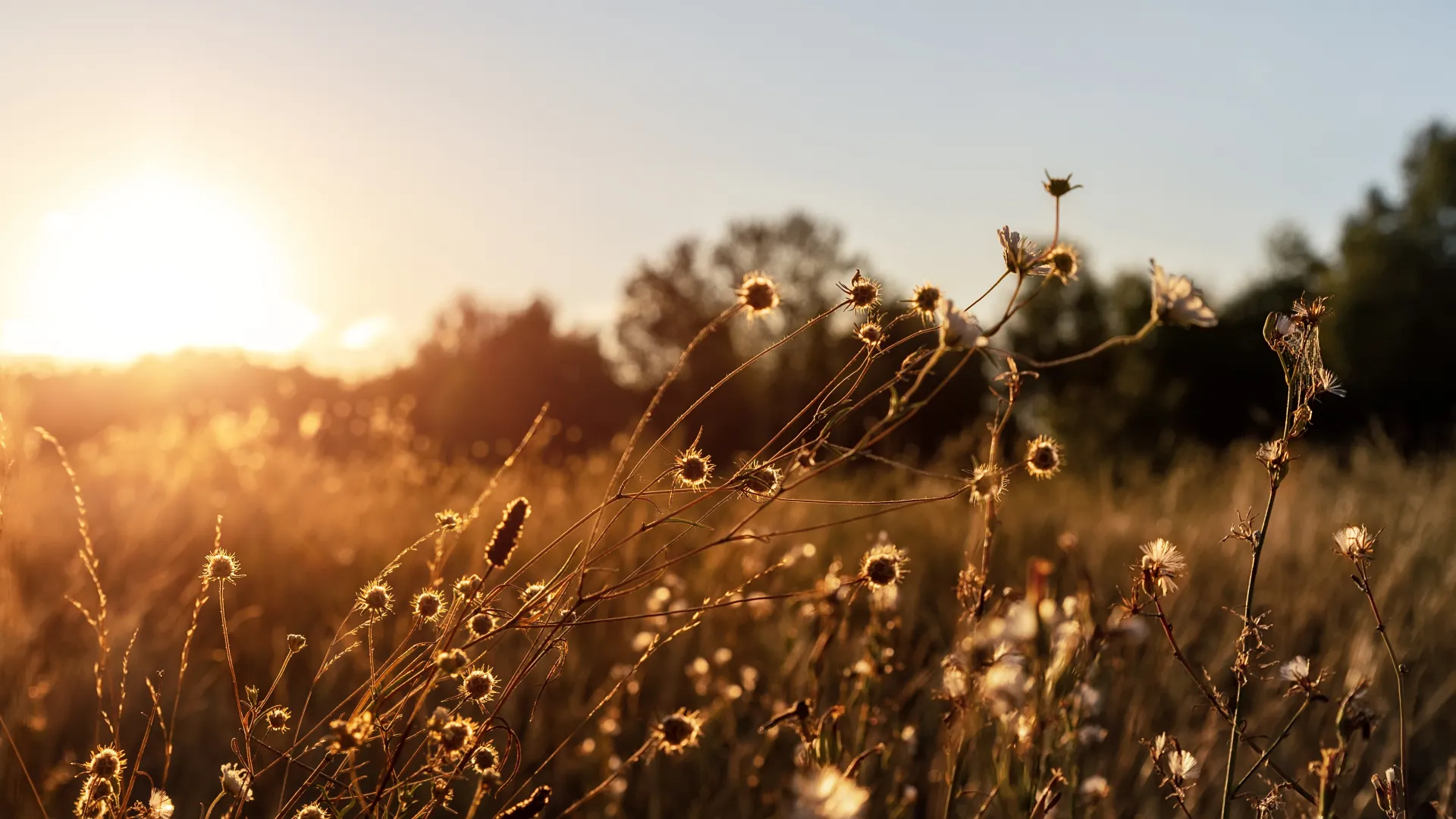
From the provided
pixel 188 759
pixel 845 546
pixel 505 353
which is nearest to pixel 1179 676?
pixel 845 546

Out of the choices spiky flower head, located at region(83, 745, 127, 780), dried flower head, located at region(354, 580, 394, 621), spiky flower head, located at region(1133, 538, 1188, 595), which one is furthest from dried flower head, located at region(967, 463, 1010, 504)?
spiky flower head, located at region(83, 745, 127, 780)

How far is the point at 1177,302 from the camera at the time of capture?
3.00 ft

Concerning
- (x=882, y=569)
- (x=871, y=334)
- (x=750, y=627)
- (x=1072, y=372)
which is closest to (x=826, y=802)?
(x=882, y=569)

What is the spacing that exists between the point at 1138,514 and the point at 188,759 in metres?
4.75

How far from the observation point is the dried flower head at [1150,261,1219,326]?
0.89 m

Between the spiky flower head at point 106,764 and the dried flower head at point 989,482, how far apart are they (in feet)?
2.86

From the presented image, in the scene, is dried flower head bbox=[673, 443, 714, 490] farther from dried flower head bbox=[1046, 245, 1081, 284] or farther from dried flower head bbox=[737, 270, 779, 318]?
dried flower head bbox=[1046, 245, 1081, 284]

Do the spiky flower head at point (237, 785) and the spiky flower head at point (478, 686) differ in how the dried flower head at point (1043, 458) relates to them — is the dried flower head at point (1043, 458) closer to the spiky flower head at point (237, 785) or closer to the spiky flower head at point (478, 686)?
the spiky flower head at point (478, 686)

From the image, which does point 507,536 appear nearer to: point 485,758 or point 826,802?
point 485,758

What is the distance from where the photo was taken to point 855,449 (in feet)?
3.05

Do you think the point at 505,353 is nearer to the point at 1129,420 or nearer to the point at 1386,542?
the point at 1129,420

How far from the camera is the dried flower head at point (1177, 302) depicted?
35.1 inches

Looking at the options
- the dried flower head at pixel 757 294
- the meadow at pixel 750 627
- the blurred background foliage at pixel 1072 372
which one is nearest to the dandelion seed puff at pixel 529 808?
the meadow at pixel 750 627

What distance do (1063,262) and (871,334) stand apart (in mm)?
199
